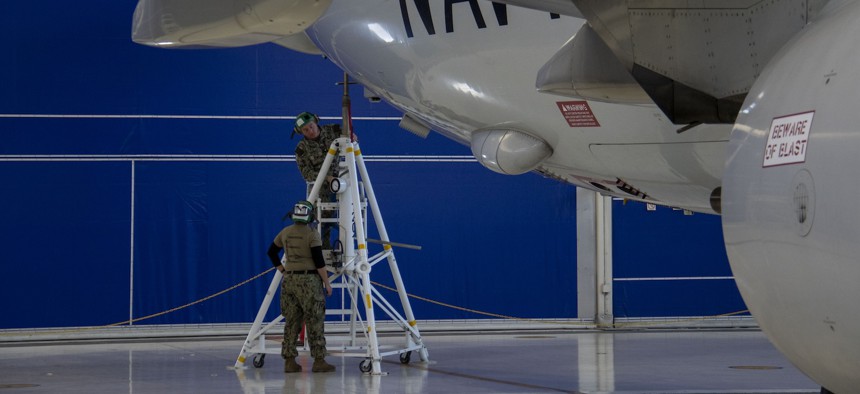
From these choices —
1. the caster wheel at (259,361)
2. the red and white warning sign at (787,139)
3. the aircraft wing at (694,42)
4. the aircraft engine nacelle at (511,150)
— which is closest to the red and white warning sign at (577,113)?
the aircraft engine nacelle at (511,150)

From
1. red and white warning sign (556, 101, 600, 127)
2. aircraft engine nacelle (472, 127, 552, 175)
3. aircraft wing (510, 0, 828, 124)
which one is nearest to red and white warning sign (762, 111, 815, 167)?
aircraft wing (510, 0, 828, 124)

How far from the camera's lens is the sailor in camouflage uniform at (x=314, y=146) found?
1229 centimetres

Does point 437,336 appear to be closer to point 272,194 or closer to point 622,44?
point 272,194

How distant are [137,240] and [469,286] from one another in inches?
194

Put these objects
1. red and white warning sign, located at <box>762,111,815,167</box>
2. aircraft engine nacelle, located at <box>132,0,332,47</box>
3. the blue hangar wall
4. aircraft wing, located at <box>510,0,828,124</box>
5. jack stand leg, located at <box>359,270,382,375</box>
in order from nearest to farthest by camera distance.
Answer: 1. red and white warning sign, located at <box>762,111,815,167</box>
2. aircraft engine nacelle, located at <box>132,0,332,47</box>
3. aircraft wing, located at <box>510,0,828,124</box>
4. jack stand leg, located at <box>359,270,382,375</box>
5. the blue hangar wall

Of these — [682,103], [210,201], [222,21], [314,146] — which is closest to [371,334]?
[314,146]

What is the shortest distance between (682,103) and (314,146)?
294 inches

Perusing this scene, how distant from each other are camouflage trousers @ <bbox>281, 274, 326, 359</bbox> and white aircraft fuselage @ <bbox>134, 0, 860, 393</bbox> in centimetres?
322

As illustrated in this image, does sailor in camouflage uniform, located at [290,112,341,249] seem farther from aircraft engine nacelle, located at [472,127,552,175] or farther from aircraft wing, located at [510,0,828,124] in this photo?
aircraft wing, located at [510,0,828,124]

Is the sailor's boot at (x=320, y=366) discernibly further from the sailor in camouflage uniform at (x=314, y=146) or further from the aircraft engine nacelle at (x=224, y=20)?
the aircraft engine nacelle at (x=224, y=20)

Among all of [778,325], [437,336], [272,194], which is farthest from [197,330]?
[778,325]

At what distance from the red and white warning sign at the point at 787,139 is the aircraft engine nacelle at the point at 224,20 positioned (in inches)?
68.0

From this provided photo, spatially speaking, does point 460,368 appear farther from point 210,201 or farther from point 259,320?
point 210,201

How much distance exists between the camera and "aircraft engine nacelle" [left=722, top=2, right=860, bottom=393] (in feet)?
11.6
